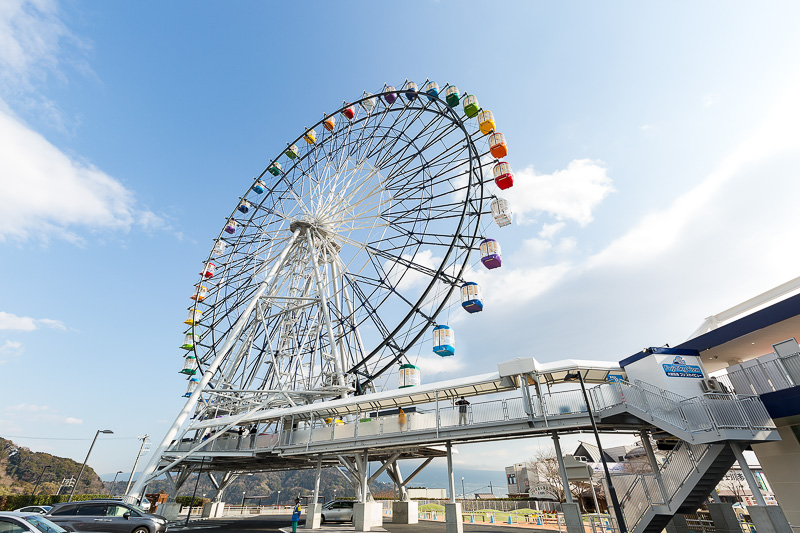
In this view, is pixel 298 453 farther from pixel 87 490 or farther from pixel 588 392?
pixel 87 490

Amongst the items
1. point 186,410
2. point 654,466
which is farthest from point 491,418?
point 186,410

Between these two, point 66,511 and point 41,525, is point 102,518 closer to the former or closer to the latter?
point 66,511

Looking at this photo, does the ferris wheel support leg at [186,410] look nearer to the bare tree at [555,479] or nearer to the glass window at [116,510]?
the glass window at [116,510]

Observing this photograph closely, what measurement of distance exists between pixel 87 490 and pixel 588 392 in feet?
406

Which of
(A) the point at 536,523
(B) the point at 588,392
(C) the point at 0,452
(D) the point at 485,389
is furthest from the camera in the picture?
(C) the point at 0,452

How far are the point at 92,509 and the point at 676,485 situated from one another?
1834cm

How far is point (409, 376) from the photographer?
2231 centimetres

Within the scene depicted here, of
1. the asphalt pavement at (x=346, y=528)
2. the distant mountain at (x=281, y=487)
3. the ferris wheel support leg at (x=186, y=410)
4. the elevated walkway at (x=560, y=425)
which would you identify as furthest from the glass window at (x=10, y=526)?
the distant mountain at (x=281, y=487)

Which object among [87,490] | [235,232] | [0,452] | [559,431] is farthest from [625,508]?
[87,490]

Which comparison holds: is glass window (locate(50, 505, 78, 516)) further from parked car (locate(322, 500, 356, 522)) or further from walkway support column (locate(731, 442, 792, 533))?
walkway support column (locate(731, 442, 792, 533))

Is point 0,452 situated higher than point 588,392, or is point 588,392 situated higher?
point 0,452

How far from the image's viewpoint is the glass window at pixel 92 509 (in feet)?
38.6

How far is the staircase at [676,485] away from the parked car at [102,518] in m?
16.1

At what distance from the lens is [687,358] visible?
52.1 ft
